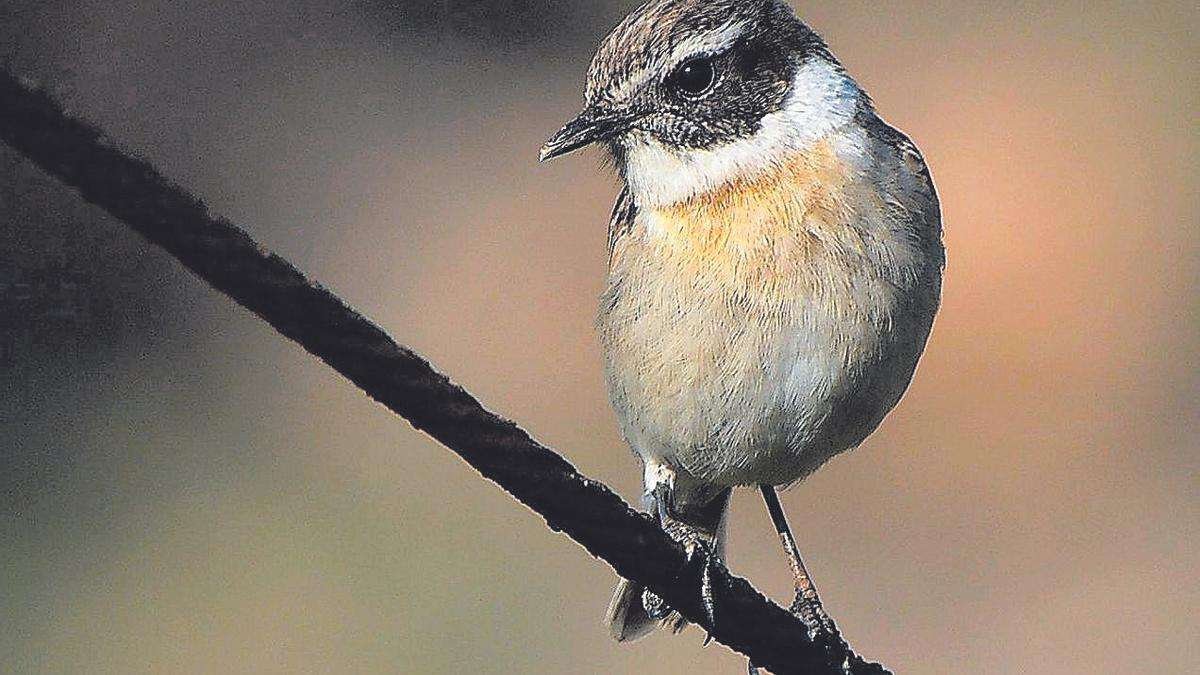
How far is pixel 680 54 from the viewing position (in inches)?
143

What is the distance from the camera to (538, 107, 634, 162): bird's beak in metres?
3.64

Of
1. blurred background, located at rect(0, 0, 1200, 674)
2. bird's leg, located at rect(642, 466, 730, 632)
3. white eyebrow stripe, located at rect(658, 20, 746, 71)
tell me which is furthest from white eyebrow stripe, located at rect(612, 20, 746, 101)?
blurred background, located at rect(0, 0, 1200, 674)

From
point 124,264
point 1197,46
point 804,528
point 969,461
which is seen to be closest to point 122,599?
point 124,264

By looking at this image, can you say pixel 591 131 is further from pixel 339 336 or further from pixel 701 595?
pixel 339 336

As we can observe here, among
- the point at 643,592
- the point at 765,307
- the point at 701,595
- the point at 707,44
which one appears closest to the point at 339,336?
the point at 701,595

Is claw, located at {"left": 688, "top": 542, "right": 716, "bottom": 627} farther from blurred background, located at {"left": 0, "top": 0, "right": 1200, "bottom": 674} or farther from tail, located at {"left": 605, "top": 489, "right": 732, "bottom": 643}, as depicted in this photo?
blurred background, located at {"left": 0, "top": 0, "right": 1200, "bottom": 674}

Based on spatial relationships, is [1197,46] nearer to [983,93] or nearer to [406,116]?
[983,93]

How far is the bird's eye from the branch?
58.5 inches

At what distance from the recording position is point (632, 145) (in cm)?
366

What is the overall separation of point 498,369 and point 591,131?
5.37m

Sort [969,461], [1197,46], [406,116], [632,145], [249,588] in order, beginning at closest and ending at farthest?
[632,145] → [249,588] → [969,461] → [1197,46] → [406,116]

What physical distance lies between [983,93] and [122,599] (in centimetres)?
592

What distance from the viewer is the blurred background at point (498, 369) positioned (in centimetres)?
759

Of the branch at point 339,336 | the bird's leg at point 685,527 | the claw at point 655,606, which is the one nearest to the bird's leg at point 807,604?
the bird's leg at point 685,527
